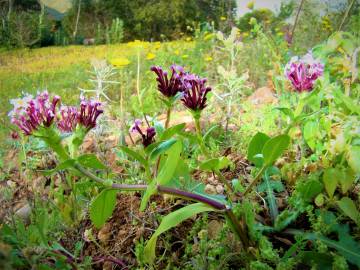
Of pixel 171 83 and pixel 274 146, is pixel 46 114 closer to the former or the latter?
pixel 171 83

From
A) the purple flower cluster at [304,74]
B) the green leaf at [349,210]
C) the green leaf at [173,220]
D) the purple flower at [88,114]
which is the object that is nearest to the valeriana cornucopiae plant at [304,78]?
the purple flower cluster at [304,74]

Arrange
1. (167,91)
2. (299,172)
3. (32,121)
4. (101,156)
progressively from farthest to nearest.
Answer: (101,156)
(299,172)
(167,91)
(32,121)

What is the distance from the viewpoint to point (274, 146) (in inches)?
28.0

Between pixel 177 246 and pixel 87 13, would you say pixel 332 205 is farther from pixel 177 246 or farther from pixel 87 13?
pixel 87 13

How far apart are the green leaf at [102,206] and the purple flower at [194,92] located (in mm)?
243

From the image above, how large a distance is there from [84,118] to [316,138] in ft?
1.99

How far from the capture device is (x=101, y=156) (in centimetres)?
125

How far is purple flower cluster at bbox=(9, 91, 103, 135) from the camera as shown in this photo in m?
0.70

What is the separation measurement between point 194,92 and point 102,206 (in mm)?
298

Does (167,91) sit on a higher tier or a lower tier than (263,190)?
higher

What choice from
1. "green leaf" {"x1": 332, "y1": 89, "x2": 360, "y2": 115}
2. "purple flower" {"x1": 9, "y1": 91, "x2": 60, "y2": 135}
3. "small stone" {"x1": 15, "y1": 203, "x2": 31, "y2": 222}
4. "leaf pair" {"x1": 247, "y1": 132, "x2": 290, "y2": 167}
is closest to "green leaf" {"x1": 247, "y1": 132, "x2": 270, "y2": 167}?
"leaf pair" {"x1": 247, "y1": 132, "x2": 290, "y2": 167}

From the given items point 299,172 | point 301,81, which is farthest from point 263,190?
point 301,81

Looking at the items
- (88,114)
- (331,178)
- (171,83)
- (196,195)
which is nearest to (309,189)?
(331,178)

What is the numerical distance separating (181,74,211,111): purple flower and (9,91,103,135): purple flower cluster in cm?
18
